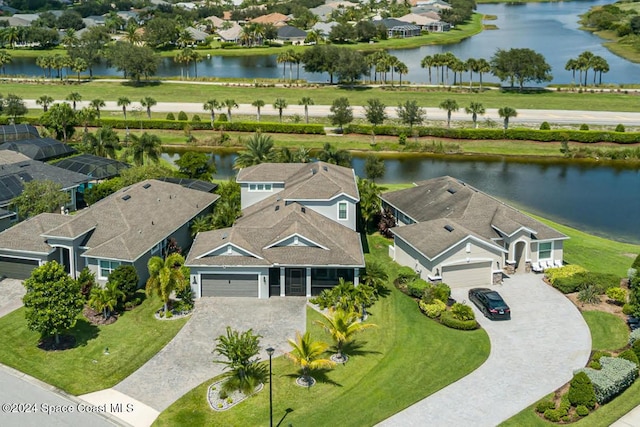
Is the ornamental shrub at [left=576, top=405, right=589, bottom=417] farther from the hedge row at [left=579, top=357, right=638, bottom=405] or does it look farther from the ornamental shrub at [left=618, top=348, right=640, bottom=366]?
the ornamental shrub at [left=618, top=348, right=640, bottom=366]

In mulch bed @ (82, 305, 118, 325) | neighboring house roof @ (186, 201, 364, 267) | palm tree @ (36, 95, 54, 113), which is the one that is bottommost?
mulch bed @ (82, 305, 118, 325)

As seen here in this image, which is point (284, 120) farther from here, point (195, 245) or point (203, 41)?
point (203, 41)

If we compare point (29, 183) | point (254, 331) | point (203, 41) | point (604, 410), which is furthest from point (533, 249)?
point (203, 41)

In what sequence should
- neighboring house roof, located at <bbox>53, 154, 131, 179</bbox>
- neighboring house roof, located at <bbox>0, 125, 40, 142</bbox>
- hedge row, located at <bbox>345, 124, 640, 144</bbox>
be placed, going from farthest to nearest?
hedge row, located at <bbox>345, 124, 640, 144</bbox>
neighboring house roof, located at <bbox>0, 125, 40, 142</bbox>
neighboring house roof, located at <bbox>53, 154, 131, 179</bbox>

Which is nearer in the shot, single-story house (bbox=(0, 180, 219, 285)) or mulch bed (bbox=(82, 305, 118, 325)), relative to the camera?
mulch bed (bbox=(82, 305, 118, 325))

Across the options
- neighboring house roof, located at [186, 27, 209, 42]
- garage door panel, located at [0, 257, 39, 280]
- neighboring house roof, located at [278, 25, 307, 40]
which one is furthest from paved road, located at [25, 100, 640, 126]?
neighboring house roof, located at [278, 25, 307, 40]

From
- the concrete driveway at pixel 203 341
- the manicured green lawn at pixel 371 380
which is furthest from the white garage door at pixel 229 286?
the manicured green lawn at pixel 371 380

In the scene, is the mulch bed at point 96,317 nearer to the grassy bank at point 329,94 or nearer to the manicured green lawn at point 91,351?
the manicured green lawn at point 91,351

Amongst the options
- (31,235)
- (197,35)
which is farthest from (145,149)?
(197,35)
